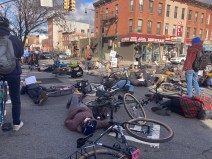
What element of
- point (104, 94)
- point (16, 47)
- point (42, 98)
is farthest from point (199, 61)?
point (16, 47)

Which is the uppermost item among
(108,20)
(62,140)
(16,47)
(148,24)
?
(108,20)

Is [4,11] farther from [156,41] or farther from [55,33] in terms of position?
[55,33]

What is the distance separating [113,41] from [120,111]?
3221 cm

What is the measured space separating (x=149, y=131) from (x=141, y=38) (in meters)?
30.1

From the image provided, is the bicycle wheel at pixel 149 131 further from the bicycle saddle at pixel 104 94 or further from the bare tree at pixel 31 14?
the bare tree at pixel 31 14

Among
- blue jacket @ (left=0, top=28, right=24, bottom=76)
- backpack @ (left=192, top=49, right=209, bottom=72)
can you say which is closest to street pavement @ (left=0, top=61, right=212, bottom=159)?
blue jacket @ (left=0, top=28, right=24, bottom=76)

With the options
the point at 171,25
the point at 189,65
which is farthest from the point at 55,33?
the point at 189,65

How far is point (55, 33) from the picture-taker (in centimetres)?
7788

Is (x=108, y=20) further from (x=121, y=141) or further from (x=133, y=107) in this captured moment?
(x=121, y=141)

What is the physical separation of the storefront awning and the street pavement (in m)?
27.4

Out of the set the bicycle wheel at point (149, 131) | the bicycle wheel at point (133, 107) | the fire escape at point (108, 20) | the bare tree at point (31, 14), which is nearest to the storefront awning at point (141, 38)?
the fire escape at point (108, 20)

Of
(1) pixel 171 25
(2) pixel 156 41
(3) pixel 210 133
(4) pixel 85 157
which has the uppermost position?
(1) pixel 171 25

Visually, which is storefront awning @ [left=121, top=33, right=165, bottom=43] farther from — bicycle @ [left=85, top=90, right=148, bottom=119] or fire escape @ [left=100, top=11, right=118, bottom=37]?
bicycle @ [left=85, top=90, right=148, bottom=119]

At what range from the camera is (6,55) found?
3516mm
